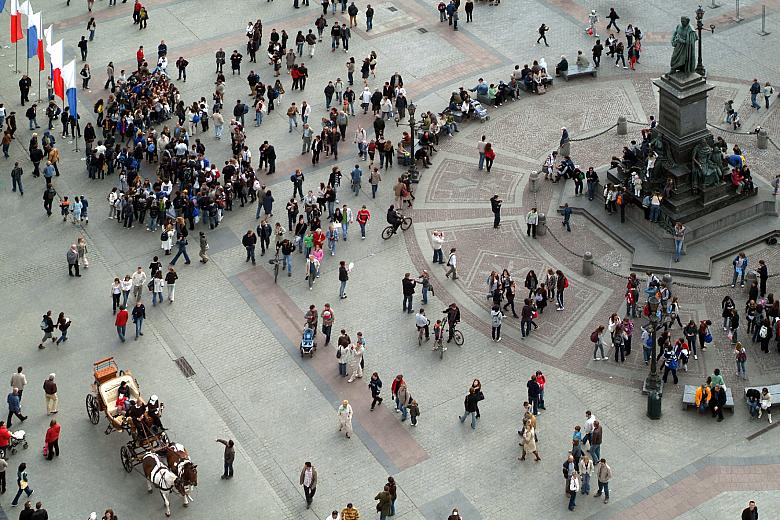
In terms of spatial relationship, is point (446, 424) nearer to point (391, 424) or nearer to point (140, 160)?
point (391, 424)

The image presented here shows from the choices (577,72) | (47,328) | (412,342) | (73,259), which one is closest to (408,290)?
(412,342)

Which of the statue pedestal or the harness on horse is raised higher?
the statue pedestal

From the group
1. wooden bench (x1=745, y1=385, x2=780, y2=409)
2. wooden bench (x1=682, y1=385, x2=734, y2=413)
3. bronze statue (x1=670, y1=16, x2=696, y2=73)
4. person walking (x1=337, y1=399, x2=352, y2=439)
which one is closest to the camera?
person walking (x1=337, y1=399, x2=352, y2=439)

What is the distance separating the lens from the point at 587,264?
53.5m

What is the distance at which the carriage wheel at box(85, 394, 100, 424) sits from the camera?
46.5m

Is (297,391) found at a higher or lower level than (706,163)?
lower

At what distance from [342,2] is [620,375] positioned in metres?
35.9

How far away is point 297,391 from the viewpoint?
159 ft

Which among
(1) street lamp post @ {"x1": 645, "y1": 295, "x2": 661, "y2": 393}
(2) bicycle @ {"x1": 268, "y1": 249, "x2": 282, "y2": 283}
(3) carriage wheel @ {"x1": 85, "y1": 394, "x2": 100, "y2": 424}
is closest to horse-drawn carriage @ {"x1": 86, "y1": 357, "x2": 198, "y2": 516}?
(3) carriage wheel @ {"x1": 85, "y1": 394, "x2": 100, "y2": 424}

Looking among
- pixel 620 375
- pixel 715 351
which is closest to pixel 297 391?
pixel 620 375

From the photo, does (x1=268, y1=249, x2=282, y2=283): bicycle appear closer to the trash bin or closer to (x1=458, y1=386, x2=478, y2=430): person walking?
(x1=458, y1=386, x2=478, y2=430): person walking

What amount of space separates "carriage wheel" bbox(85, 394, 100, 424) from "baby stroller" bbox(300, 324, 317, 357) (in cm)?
798

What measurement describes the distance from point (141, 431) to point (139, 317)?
7.95m

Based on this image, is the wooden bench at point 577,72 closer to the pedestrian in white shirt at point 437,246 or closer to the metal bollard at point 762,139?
the metal bollard at point 762,139
